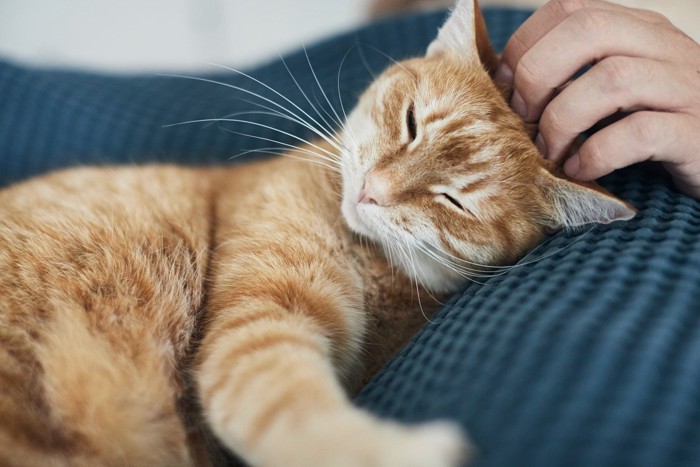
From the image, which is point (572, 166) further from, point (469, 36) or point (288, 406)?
point (288, 406)

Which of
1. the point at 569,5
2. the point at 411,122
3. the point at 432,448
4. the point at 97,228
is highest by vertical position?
the point at 569,5

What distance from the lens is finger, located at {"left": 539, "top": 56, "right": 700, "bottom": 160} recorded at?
100 cm

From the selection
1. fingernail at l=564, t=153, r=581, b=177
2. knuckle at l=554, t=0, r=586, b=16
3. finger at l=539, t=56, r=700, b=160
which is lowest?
fingernail at l=564, t=153, r=581, b=177

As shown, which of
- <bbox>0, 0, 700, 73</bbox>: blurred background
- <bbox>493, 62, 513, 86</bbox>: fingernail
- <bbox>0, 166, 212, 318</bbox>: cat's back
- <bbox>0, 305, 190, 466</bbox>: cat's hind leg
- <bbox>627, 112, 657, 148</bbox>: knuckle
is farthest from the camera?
A: <bbox>0, 0, 700, 73</bbox>: blurred background

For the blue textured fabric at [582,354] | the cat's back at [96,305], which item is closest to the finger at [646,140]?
the blue textured fabric at [582,354]

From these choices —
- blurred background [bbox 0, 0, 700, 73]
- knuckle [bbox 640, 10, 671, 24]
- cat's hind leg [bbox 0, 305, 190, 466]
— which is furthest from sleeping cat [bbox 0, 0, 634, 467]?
blurred background [bbox 0, 0, 700, 73]

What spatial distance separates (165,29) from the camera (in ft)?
12.1

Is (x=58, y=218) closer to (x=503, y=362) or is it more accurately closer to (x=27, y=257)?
(x=27, y=257)

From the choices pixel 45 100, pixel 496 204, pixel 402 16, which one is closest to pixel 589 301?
pixel 496 204

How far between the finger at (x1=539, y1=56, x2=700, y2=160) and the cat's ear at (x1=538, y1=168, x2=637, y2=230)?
0.41ft

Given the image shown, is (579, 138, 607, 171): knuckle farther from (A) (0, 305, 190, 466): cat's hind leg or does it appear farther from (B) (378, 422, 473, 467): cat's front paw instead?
(A) (0, 305, 190, 466): cat's hind leg

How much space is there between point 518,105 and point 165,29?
3.19m

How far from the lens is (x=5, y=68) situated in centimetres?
205

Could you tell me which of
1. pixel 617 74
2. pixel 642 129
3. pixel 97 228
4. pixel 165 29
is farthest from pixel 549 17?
pixel 165 29
